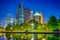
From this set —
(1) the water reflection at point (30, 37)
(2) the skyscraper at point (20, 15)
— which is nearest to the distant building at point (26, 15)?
(2) the skyscraper at point (20, 15)

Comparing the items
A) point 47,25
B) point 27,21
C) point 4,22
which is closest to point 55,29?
point 47,25

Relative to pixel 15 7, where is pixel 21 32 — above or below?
below

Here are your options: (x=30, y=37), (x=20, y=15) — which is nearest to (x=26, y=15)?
(x=20, y=15)

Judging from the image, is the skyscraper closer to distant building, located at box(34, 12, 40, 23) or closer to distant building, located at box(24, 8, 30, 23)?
distant building, located at box(24, 8, 30, 23)

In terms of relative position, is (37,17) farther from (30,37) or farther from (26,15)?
(30,37)

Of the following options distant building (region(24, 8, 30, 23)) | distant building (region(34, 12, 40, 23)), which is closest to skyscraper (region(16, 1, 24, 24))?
distant building (region(24, 8, 30, 23))

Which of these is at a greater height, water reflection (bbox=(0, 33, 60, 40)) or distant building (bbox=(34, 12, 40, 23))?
distant building (bbox=(34, 12, 40, 23))

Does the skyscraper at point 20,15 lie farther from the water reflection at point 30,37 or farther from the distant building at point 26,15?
the water reflection at point 30,37

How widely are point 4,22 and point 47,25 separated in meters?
0.52

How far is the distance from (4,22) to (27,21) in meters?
0.28

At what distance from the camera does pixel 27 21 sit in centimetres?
341

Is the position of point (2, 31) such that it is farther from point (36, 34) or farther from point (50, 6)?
point (50, 6)

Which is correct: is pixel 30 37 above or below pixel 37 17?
below

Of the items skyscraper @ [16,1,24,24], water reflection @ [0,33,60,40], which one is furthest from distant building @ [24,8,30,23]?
water reflection @ [0,33,60,40]
